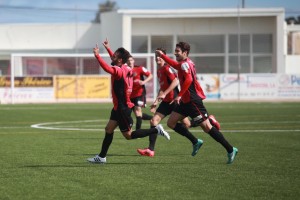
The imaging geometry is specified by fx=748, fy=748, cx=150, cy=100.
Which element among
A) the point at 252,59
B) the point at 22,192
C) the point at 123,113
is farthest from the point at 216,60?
the point at 22,192

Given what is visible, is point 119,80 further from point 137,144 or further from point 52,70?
point 52,70

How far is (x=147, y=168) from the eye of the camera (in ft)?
41.4

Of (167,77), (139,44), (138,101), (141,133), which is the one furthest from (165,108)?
(139,44)

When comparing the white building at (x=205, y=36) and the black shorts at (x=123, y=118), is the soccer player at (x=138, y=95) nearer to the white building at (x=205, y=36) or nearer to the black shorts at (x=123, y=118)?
the black shorts at (x=123, y=118)

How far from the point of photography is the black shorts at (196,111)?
44.6ft

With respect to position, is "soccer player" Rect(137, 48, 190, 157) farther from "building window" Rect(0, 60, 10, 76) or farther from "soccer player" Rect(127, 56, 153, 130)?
"building window" Rect(0, 60, 10, 76)

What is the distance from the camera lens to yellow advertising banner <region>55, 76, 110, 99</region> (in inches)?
1823

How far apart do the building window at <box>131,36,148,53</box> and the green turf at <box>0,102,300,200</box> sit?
39.6m

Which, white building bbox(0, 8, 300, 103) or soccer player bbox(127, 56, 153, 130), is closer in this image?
soccer player bbox(127, 56, 153, 130)

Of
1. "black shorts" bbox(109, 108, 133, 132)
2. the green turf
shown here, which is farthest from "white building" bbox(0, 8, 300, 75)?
"black shorts" bbox(109, 108, 133, 132)

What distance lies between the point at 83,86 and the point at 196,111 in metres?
33.3

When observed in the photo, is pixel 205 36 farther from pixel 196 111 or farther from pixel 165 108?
pixel 196 111

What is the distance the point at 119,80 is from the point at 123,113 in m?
0.60

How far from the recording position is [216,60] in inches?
2418
